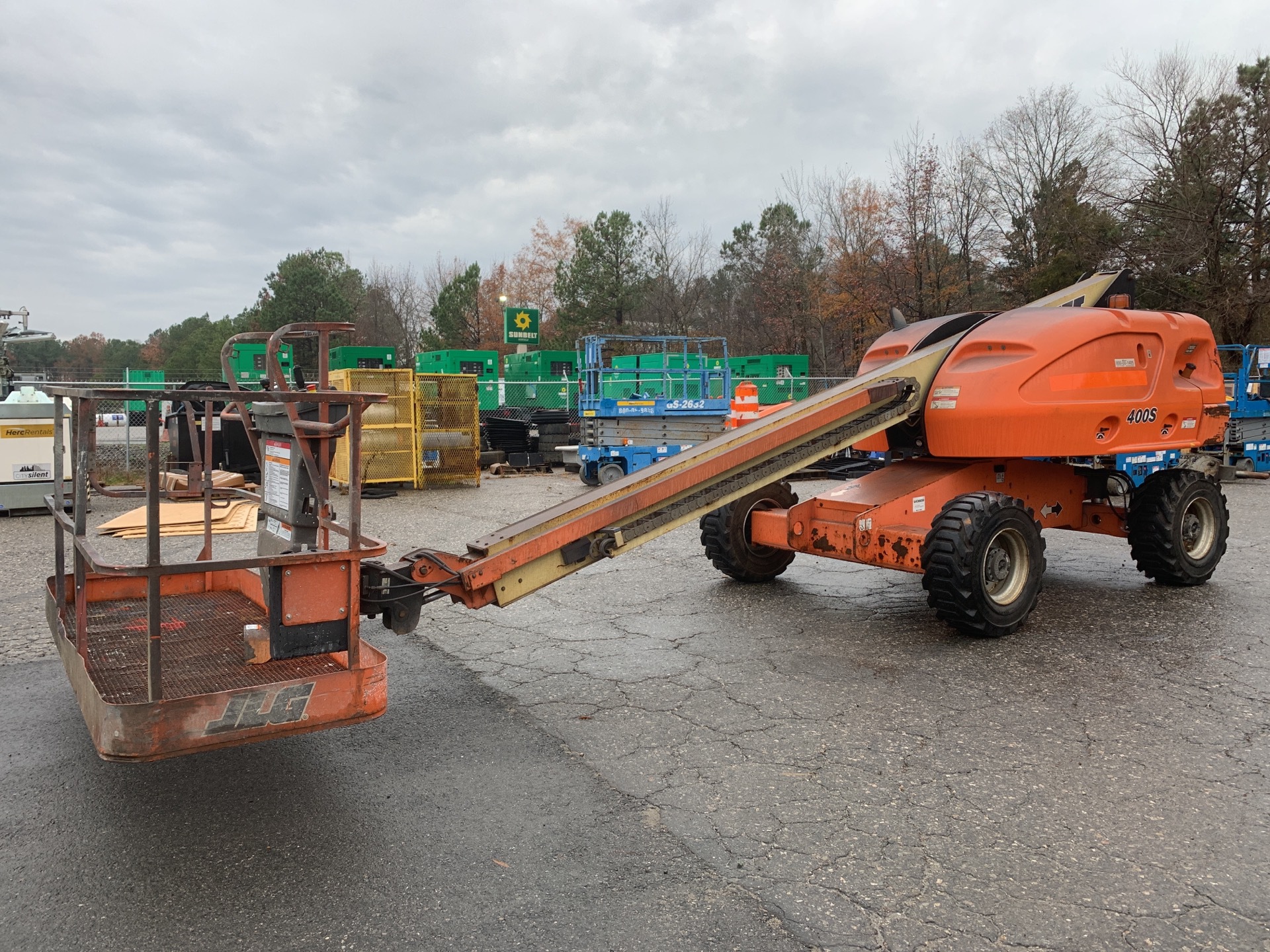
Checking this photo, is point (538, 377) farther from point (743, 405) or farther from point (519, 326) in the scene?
point (743, 405)

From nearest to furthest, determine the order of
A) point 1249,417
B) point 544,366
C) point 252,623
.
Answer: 1. point 252,623
2. point 1249,417
3. point 544,366

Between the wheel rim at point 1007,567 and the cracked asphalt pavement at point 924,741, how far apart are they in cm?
30

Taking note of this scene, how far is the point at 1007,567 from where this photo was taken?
6289 mm

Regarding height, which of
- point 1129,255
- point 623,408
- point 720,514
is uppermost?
point 1129,255

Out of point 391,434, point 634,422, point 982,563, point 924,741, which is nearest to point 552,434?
point 634,422

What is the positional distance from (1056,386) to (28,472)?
12548 mm

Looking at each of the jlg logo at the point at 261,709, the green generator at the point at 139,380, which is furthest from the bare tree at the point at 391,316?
the jlg logo at the point at 261,709

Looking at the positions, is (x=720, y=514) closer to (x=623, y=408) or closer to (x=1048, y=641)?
(x=1048, y=641)

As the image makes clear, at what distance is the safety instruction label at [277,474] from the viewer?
4.26 m

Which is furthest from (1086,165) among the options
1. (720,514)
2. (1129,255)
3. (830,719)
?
(830,719)

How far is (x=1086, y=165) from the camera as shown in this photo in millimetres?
34500

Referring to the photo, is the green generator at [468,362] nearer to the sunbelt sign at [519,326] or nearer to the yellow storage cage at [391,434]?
the sunbelt sign at [519,326]

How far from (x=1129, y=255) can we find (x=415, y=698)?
28.4 meters

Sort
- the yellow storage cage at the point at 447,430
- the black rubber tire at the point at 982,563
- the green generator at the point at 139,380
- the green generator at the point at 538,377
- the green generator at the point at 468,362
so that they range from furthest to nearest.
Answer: the green generator at the point at 468,362, the green generator at the point at 538,377, the green generator at the point at 139,380, the yellow storage cage at the point at 447,430, the black rubber tire at the point at 982,563
